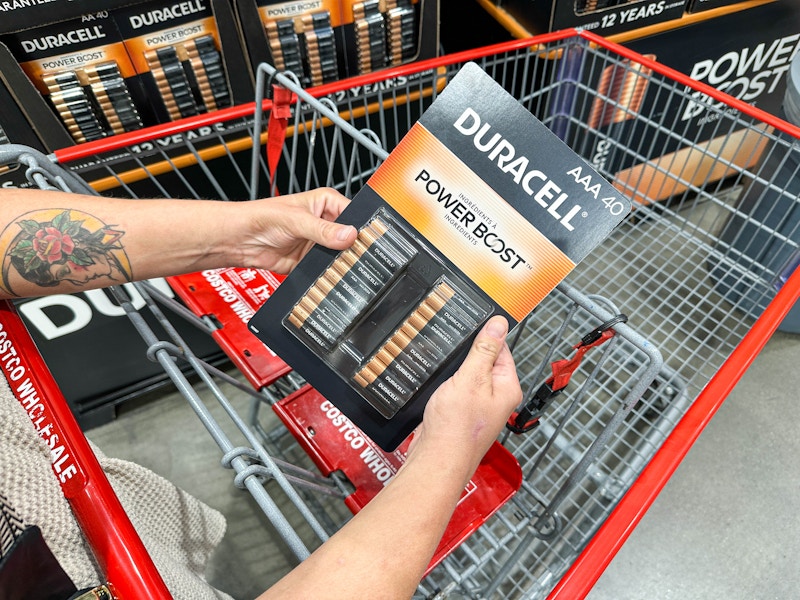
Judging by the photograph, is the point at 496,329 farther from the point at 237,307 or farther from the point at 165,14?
the point at 165,14

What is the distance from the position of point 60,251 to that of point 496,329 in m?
0.72

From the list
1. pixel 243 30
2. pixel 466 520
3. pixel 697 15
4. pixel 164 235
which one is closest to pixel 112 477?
pixel 164 235

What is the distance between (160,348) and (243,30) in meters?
0.86

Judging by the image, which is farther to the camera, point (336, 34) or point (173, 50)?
point (336, 34)

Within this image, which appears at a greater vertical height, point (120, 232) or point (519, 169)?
point (519, 169)

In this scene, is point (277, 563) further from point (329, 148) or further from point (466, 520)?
point (329, 148)

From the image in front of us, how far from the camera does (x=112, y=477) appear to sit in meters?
0.81

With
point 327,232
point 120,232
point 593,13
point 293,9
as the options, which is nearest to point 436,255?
point 327,232

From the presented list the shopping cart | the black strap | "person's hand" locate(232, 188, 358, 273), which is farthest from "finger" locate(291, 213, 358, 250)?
the black strap

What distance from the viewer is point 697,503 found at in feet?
5.26

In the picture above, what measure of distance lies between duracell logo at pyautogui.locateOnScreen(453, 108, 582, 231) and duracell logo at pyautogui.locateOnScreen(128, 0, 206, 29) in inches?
33.7

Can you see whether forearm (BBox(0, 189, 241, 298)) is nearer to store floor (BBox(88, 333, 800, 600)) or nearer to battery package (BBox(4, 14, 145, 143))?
battery package (BBox(4, 14, 145, 143))

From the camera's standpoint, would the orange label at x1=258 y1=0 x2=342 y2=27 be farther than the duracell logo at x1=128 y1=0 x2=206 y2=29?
Yes

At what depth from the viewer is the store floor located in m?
1.47
